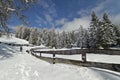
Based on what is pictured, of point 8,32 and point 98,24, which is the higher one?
point 98,24

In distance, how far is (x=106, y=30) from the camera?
4781cm


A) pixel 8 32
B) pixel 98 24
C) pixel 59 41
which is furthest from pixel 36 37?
pixel 8 32

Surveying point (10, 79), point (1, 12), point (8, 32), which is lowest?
point (10, 79)

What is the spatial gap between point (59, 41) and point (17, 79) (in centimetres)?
10102

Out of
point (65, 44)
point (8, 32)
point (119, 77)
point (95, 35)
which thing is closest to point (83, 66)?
point (119, 77)

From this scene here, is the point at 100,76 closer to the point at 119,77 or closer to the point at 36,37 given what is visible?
the point at 119,77

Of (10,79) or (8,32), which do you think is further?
(8,32)

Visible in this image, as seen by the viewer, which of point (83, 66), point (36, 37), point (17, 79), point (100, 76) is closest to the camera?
point (100, 76)

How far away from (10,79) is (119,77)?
5.21 metres

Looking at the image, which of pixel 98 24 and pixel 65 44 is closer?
pixel 98 24

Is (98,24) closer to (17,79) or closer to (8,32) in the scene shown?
(8,32)

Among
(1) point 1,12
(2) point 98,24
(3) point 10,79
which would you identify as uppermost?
(2) point 98,24

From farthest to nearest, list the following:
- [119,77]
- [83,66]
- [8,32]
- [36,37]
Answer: [36,37], [8,32], [83,66], [119,77]

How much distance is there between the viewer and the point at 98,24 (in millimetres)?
49438
